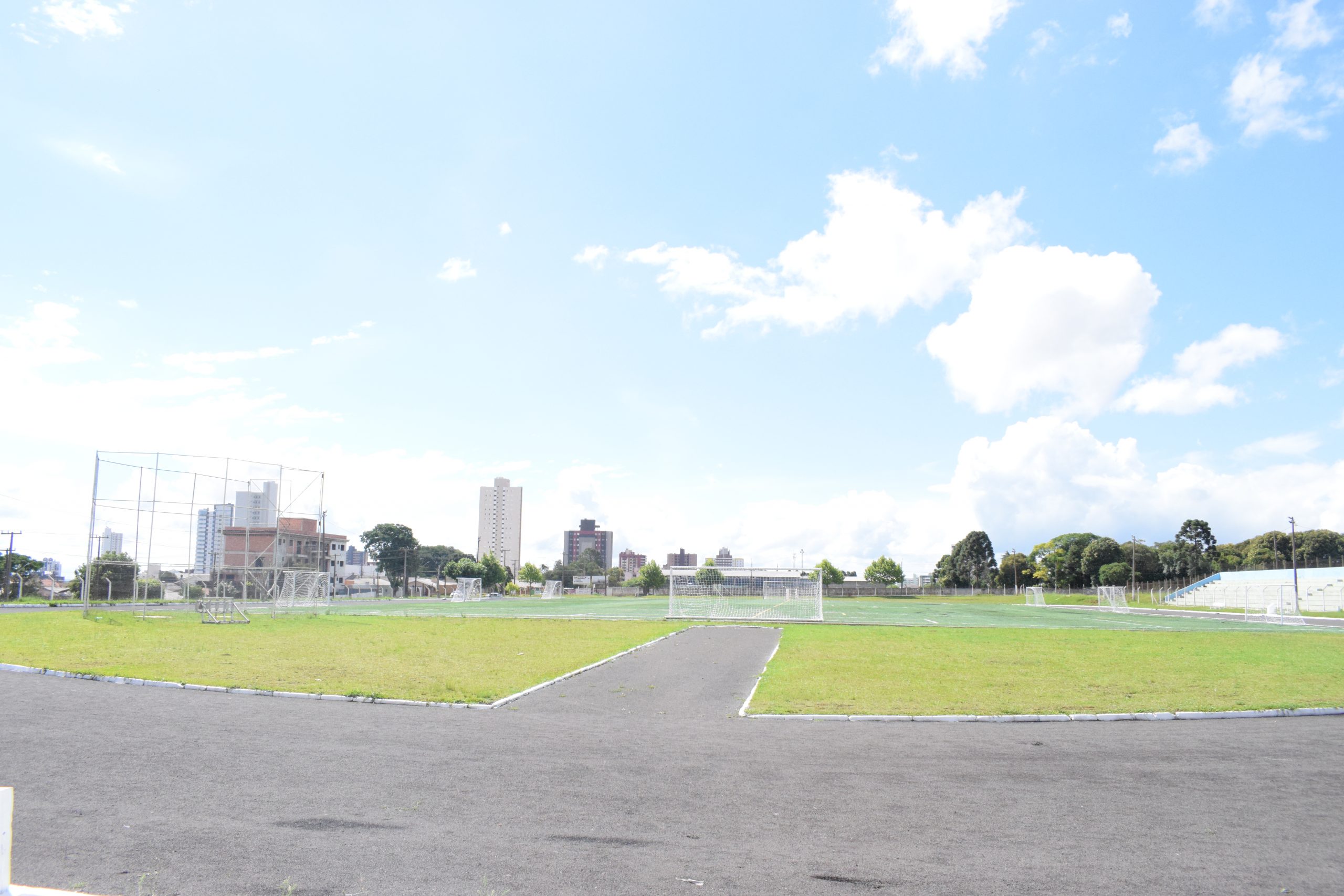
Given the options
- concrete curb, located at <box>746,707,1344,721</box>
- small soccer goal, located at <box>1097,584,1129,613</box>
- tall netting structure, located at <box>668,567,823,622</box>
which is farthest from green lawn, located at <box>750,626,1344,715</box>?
small soccer goal, located at <box>1097,584,1129,613</box>

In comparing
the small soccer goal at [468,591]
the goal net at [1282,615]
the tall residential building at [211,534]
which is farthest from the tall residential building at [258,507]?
the goal net at [1282,615]

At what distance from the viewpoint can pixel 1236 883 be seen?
521 cm

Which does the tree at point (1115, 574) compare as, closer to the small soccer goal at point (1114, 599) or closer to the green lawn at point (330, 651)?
the small soccer goal at point (1114, 599)

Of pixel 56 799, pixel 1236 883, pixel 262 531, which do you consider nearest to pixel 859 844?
pixel 1236 883

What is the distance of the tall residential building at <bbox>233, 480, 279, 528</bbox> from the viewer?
1569 inches

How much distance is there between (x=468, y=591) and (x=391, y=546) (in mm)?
53702

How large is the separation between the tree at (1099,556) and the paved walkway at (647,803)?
4225 inches

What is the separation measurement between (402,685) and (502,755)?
18.1ft

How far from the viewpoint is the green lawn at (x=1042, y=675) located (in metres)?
12.3

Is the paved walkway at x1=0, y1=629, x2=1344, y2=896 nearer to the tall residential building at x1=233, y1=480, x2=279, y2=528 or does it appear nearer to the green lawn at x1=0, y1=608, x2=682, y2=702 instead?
the green lawn at x1=0, y1=608, x2=682, y2=702

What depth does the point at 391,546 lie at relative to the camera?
12825 cm

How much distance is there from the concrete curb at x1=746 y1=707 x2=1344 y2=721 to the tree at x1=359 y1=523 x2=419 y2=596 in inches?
4908

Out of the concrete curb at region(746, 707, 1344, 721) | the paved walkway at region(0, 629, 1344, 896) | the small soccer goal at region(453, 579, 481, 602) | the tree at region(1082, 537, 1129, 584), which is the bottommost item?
the small soccer goal at region(453, 579, 481, 602)

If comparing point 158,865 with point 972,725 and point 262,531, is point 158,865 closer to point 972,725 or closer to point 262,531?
point 972,725
